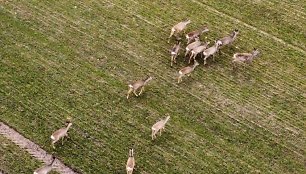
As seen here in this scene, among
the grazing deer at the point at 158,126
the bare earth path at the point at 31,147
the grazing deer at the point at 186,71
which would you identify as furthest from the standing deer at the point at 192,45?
the bare earth path at the point at 31,147

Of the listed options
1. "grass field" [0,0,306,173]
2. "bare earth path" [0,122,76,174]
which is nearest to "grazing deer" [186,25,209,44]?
"grass field" [0,0,306,173]

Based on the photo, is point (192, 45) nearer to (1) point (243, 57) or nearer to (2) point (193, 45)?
(2) point (193, 45)

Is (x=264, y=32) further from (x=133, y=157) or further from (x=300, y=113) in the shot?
(x=133, y=157)

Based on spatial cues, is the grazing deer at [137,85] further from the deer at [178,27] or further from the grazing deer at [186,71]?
the deer at [178,27]

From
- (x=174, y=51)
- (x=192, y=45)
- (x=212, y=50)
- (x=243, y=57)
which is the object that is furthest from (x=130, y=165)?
(x=243, y=57)

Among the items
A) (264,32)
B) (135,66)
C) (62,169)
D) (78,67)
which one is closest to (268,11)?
(264,32)
